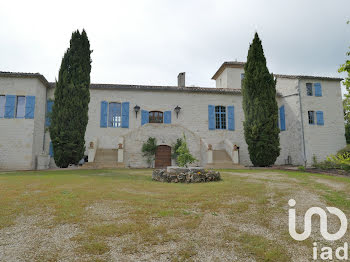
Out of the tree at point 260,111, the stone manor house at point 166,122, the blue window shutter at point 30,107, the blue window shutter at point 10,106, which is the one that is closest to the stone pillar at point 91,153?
the stone manor house at point 166,122

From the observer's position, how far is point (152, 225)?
3.77 metres

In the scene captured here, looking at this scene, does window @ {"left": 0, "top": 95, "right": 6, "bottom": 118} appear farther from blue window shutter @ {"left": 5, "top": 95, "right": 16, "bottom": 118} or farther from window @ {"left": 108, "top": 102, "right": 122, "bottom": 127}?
window @ {"left": 108, "top": 102, "right": 122, "bottom": 127}

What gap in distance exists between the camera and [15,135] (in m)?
14.5

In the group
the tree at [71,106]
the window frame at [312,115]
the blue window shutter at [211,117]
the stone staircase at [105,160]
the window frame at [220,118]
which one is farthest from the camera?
the window frame at [312,115]

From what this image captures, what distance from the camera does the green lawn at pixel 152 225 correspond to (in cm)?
295

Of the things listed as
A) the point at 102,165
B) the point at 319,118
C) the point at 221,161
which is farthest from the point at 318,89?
the point at 102,165

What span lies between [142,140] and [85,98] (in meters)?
4.31

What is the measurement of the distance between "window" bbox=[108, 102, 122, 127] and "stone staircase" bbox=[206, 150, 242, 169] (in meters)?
7.26

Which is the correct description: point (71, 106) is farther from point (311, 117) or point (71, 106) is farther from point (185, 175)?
point (311, 117)

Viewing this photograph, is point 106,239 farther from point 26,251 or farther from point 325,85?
point 325,85

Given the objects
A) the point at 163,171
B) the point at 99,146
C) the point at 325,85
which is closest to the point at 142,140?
the point at 99,146

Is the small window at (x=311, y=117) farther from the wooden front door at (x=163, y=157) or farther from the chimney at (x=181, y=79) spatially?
the wooden front door at (x=163, y=157)

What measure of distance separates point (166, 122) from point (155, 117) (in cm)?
96

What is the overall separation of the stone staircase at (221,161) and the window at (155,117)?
4.78 meters
